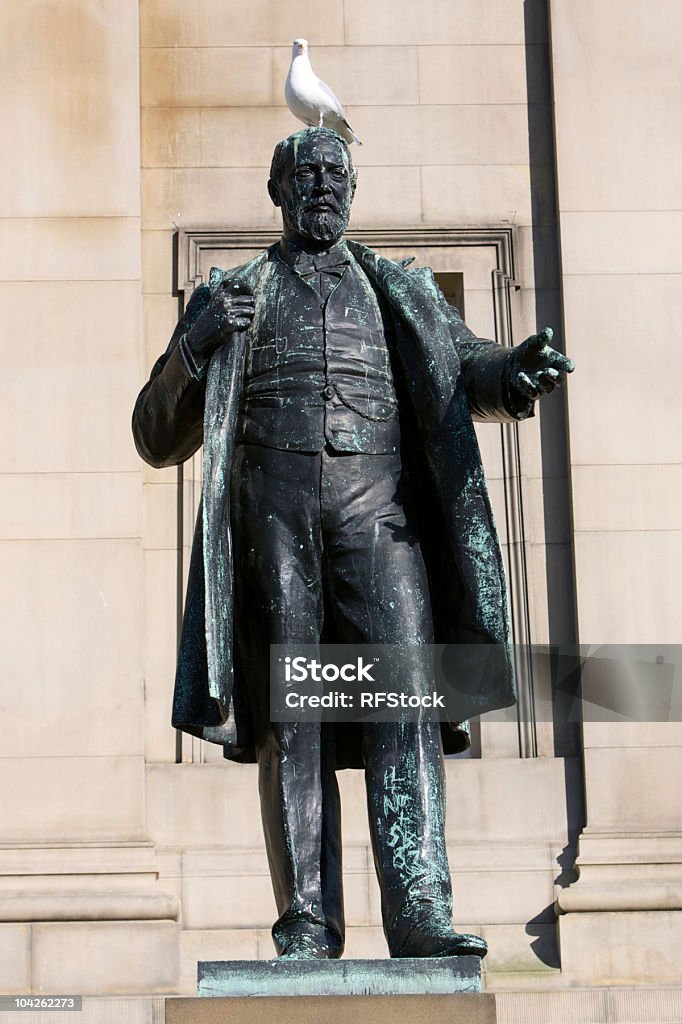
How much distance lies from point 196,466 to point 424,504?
21.6 ft

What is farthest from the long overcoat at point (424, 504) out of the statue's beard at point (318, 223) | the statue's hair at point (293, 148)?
the statue's hair at point (293, 148)

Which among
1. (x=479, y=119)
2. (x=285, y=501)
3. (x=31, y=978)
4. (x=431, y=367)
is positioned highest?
(x=479, y=119)

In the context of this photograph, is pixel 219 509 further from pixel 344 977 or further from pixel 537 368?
pixel 344 977

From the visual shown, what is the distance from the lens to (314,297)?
8.59 m

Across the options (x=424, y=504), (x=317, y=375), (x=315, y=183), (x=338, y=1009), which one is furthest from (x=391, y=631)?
(x=315, y=183)

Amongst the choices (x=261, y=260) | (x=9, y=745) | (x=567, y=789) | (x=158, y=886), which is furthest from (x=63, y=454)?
(x=261, y=260)

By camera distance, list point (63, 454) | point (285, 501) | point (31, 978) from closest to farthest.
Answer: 1. point (285, 501)
2. point (31, 978)
3. point (63, 454)

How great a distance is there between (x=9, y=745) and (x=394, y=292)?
6477 mm

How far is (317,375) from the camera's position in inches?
330

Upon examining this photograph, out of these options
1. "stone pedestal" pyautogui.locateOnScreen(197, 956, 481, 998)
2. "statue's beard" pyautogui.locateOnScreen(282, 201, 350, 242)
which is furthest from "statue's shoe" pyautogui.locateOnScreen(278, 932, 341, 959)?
"statue's beard" pyautogui.locateOnScreen(282, 201, 350, 242)

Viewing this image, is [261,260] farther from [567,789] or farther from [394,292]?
[567,789]

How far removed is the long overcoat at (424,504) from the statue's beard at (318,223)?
A: 0.26 m

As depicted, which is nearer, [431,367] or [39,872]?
[431,367]

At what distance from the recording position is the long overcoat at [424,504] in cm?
822
